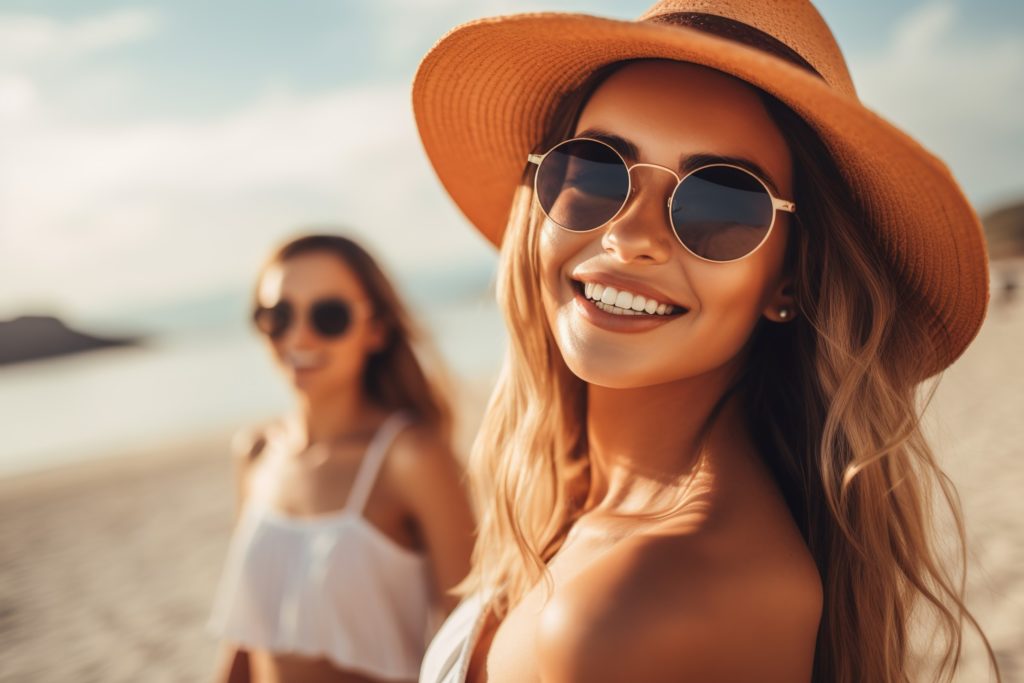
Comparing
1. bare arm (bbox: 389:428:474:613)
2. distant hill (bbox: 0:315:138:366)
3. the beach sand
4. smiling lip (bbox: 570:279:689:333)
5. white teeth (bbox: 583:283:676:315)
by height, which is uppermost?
white teeth (bbox: 583:283:676:315)

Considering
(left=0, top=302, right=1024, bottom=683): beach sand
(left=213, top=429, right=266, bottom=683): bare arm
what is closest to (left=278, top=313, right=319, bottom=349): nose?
(left=213, top=429, right=266, bottom=683): bare arm

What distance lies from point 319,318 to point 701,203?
2.22m

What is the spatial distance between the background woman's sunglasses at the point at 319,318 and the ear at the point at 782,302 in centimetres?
211

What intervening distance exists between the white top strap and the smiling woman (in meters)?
1.17

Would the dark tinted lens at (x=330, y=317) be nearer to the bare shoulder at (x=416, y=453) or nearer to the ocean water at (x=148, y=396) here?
the ocean water at (x=148, y=396)

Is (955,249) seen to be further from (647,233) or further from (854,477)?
(647,233)

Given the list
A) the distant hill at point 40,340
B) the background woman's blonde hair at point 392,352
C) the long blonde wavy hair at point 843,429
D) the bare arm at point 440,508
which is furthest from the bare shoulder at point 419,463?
the distant hill at point 40,340

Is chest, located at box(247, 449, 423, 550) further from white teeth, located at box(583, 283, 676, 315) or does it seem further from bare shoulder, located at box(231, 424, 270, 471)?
white teeth, located at box(583, 283, 676, 315)

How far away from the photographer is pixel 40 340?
53094 mm

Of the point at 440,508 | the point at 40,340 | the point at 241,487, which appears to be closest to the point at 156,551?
the point at 241,487

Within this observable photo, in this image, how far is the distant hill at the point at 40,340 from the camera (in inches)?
1956

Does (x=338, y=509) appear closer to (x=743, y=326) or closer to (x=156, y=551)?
(x=743, y=326)

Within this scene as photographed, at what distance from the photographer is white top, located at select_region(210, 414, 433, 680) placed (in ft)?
9.12

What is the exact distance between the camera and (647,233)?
4.74 ft
